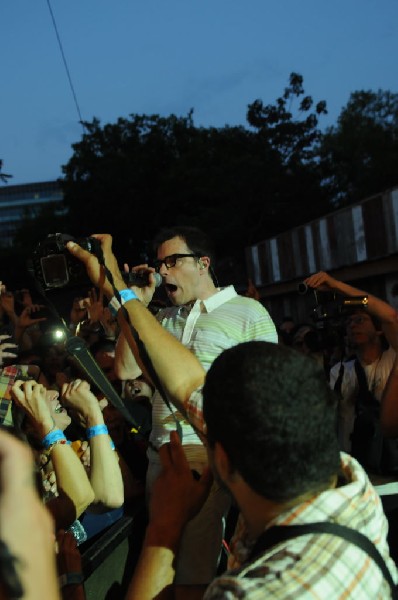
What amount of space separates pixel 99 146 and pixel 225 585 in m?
41.9

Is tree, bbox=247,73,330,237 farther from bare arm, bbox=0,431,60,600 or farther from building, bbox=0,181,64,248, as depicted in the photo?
building, bbox=0,181,64,248

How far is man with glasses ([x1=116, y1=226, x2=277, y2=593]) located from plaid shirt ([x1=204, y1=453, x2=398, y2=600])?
45 centimetres

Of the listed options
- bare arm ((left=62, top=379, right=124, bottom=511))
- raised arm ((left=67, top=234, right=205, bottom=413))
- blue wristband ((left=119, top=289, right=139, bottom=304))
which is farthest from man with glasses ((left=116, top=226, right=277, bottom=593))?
blue wristband ((left=119, top=289, right=139, bottom=304))

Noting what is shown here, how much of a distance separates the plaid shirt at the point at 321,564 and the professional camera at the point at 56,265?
147cm

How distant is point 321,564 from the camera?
1293 millimetres

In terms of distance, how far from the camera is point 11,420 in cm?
302

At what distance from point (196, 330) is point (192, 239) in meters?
0.67

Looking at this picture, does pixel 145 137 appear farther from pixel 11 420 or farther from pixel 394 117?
pixel 11 420

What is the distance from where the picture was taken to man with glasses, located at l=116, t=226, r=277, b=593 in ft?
6.04

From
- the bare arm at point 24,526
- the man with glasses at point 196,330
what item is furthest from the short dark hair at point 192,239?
the bare arm at point 24,526

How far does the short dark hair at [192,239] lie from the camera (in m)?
3.47

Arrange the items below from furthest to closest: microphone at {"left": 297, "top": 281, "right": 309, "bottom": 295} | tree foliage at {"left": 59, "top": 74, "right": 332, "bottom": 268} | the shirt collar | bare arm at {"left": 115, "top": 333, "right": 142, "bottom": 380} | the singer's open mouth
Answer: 1. tree foliage at {"left": 59, "top": 74, "right": 332, "bottom": 268}
2. microphone at {"left": 297, "top": 281, "right": 309, "bottom": 295}
3. the singer's open mouth
4. bare arm at {"left": 115, "top": 333, "right": 142, "bottom": 380}
5. the shirt collar

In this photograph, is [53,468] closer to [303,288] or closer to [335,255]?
[303,288]

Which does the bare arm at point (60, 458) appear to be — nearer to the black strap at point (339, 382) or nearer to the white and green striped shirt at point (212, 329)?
the white and green striped shirt at point (212, 329)
